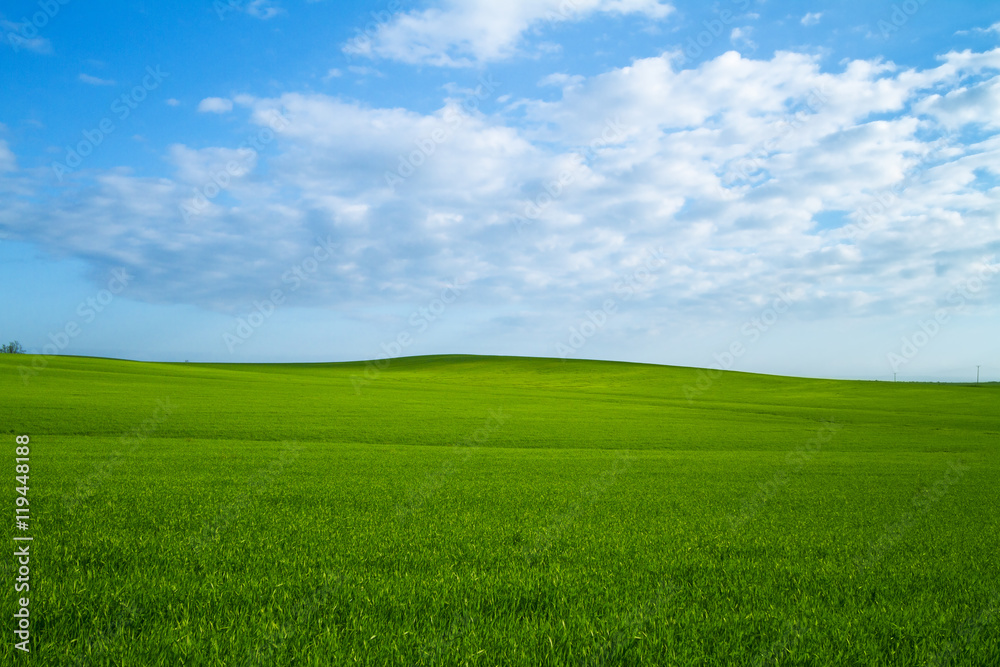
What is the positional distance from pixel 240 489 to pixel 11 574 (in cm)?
649

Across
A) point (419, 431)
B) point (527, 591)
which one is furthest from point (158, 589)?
point (419, 431)

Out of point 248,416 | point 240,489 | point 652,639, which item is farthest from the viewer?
point 248,416

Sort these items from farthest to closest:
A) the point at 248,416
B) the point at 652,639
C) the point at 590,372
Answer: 1. the point at 590,372
2. the point at 248,416
3. the point at 652,639

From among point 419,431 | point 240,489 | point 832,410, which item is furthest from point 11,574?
point 832,410

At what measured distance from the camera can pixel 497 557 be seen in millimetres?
7324

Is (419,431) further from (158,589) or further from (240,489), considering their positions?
(158,589)

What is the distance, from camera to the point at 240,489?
40.6 feet

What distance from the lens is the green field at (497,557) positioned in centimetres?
484

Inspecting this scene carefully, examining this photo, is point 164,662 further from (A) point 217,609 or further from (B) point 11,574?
(B) point 11,574

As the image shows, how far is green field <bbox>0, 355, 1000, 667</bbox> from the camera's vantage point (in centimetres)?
484

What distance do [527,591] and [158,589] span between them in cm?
381

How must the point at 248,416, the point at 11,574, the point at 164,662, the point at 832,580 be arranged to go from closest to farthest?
1. the point at 164,662
2. the point at 11,574
3. the point at 832,580
4. the point at 248,416

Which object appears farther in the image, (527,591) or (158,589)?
(527,591)

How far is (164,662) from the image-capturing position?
4.30 meters
